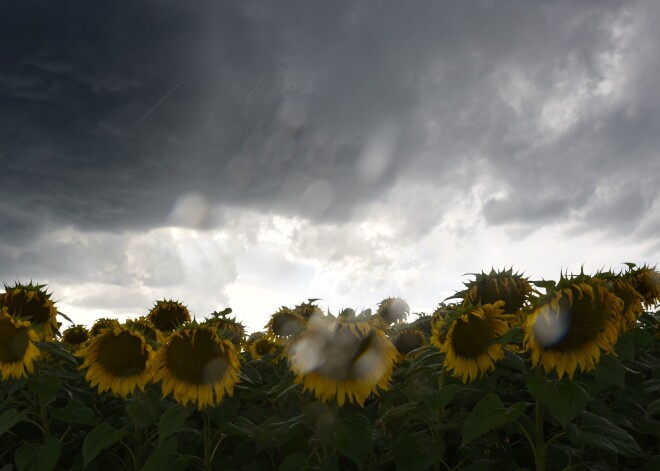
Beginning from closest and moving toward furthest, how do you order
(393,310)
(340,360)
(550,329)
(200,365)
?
(550,329)
(340,360)
(200,365)
(393,310)

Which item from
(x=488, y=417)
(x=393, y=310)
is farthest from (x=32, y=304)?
(x=393, y=310)

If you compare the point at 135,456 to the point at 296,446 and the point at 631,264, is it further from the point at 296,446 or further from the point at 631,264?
the point at 631,264

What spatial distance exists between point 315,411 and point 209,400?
3.54 ft

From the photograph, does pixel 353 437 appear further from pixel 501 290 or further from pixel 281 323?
pixel 281 323

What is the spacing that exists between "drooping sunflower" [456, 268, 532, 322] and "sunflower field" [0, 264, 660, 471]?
0.05ft

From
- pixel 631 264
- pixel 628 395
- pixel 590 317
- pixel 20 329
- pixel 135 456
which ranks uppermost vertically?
pixel 631 264

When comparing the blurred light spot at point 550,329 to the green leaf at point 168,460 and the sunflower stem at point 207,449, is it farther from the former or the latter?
the green leaf at point 168,460

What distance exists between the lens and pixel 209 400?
4.61 m

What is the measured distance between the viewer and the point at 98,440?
468 centimetres

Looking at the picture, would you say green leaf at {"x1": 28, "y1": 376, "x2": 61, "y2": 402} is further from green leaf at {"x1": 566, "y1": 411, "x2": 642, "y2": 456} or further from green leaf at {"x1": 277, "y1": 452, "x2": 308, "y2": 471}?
green leaf at {"x1": 566, "y1": 411, "x2": 642, "y2": 456}

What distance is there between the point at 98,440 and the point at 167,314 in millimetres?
4414

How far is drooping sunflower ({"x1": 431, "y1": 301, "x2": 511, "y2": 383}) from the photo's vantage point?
4344 mm

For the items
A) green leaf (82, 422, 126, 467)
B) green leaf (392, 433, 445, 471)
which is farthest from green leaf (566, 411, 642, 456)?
green leaf (82, 422, 126, 467)

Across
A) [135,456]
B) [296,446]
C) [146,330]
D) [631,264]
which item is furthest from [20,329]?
[631,264]
